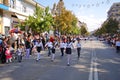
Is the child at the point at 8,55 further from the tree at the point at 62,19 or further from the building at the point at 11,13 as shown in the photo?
the tree at the point at 62,19

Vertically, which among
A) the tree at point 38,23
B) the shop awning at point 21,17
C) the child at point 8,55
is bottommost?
the child at point 8,55

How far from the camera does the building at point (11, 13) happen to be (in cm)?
3572

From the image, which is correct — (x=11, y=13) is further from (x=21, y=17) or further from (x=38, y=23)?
(x=38, y=23)

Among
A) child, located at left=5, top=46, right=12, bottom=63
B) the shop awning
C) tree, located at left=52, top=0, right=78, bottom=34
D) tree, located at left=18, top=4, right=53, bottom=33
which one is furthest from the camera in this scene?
tree, located at left=52, top=0, right=78, bottom=34

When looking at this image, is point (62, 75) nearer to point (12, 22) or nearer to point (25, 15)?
point (12, 22)

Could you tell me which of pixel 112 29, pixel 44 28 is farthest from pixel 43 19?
pixel 112 29

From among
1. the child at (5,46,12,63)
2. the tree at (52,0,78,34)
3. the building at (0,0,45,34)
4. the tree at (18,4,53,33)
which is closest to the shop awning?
the building at (0,0,45,34)

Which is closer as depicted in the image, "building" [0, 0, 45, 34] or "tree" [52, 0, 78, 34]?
"building" [0, 0, 45, 34]

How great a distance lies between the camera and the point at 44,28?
42.7m

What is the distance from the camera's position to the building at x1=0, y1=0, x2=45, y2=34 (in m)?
35.7

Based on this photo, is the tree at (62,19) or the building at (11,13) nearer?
the building at (11,13)

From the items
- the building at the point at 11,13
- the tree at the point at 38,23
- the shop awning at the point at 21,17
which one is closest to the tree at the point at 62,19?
the building at the point at 11,13

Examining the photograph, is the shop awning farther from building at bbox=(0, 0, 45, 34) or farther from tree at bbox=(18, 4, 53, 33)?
tree at bbox=(18, 4, 53, 33)

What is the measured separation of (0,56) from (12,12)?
20052 mm
